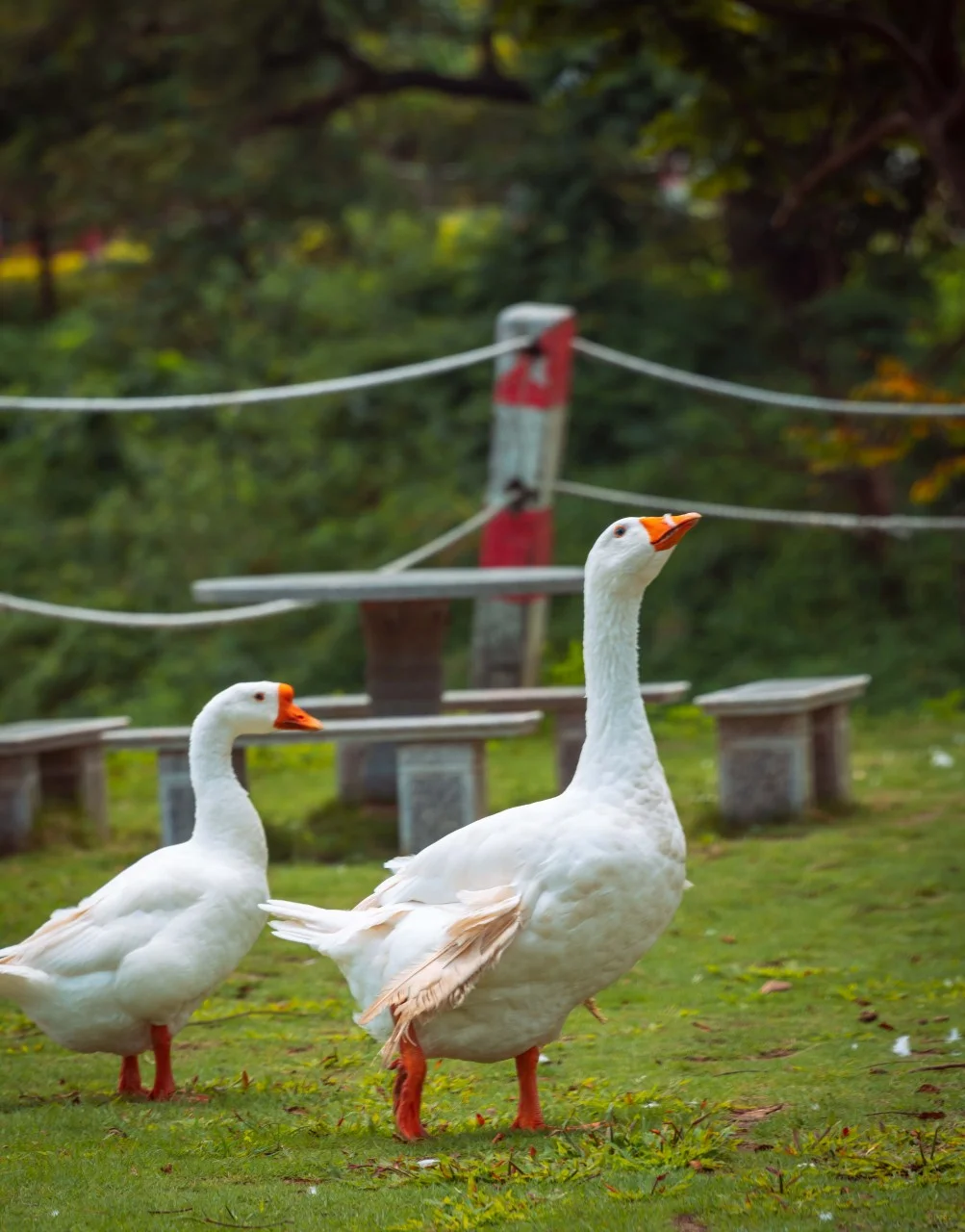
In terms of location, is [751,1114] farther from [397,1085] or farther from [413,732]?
[413,732]

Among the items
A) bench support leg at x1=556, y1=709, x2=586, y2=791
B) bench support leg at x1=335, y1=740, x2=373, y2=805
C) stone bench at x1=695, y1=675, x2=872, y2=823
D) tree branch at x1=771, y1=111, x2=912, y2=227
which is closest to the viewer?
stone bench at x1=695, y1=675, x2=872, y2=823

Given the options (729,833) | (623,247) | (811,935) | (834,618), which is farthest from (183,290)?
(811,935)

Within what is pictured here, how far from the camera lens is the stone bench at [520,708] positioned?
27.9ft

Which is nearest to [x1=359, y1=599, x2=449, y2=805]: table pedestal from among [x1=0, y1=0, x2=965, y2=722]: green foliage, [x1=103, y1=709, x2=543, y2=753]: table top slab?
[x1=103, y1=709, x2=543, y2=753]: table top slab

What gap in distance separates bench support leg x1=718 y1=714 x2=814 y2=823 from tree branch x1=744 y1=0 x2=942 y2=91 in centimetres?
378

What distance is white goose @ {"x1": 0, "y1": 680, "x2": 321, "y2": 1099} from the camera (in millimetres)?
4590

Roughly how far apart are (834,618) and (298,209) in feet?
19.8

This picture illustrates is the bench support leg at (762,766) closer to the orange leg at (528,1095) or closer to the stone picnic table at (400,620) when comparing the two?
the stone picnic table at (400,620)

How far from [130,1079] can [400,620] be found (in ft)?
12.8

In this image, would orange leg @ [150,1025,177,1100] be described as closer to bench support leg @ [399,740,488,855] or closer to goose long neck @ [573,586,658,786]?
goose long neck @ [573,586,658,786]

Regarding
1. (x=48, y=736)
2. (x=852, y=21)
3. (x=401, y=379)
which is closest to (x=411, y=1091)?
(x=48, y=736)

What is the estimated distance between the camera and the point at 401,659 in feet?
28.1

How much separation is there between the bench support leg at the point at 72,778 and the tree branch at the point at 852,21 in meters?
5.11

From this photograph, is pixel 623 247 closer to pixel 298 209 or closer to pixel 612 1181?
pixel 298 209
